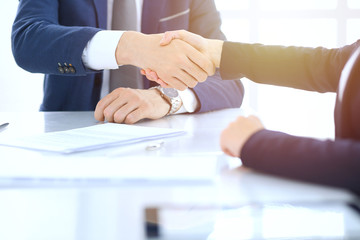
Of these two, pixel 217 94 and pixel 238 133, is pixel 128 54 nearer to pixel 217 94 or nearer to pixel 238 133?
pixel 217 94

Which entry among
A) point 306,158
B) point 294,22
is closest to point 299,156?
point 306,158

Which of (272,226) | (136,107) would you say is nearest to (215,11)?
(136,107)

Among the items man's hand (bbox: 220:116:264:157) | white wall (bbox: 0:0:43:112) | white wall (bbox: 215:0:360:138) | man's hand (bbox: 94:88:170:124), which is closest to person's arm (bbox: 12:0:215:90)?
man's hand (bbox: 94:88:170:124)

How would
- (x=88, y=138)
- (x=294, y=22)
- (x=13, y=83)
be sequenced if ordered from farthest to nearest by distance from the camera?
(x=294, y=22)
(x=13, y=83)
(x=88, y=138)

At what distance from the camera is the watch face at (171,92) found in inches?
47.8

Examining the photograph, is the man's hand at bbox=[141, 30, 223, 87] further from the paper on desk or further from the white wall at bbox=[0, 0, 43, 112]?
the white wall at bbox=[0, 0, 43, 112]

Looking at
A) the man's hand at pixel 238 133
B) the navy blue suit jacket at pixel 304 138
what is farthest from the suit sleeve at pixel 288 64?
the man's hand at pixel 238 133

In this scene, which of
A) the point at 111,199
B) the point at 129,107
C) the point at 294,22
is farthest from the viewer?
the point at 294,22

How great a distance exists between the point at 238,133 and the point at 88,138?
0.33 m

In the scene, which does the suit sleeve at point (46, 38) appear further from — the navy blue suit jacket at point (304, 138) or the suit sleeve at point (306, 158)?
the suit sleeve at point (306, 158)

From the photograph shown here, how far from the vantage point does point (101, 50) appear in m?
1.16

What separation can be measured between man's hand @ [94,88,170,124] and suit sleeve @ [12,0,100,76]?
0.50 feet

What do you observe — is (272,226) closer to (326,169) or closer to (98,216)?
(326,169)

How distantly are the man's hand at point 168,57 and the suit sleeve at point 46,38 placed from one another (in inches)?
4.2
